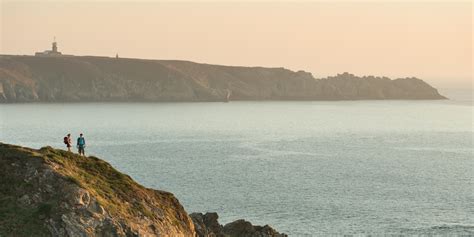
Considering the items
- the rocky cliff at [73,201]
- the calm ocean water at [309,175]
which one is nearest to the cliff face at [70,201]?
the rocky cliff at [73,201]

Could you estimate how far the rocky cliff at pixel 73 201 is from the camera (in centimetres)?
4062

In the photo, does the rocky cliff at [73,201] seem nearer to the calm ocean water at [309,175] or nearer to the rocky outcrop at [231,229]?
the rocky outcrop at [231,229]

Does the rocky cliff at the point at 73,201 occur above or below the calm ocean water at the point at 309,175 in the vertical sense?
above

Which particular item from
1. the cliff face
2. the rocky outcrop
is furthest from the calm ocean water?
the cliff face

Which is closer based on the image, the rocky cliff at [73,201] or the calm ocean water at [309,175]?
the rocky cliff at [73,201]

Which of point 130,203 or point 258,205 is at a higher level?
point 130,203

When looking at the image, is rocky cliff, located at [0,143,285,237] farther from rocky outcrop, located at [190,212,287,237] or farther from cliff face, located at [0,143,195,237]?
rocky outcrop, located at [190,212,287,237]

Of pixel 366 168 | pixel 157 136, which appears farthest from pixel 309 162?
pixel 157 136

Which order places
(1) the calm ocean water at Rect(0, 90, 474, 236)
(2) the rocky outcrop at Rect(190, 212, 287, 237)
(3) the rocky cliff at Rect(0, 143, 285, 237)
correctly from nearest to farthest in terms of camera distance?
1. (3) the rocky cliff at Rect(0, 143, 285, 237)
2. (2) the rocky outcrop at Rect(190, 212, 287, 237)
3. (1) the calm ocean water at Rect(0, 90, 474, 236)

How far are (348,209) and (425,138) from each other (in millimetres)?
110759

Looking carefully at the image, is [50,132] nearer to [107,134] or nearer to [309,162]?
[107,134]

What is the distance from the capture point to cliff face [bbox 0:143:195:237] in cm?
4062

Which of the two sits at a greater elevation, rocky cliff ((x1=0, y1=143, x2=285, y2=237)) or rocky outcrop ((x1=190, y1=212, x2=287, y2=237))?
rocky cliff ((x1=0, y1=143, x2=285, y2=237))

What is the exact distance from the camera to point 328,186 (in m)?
103
